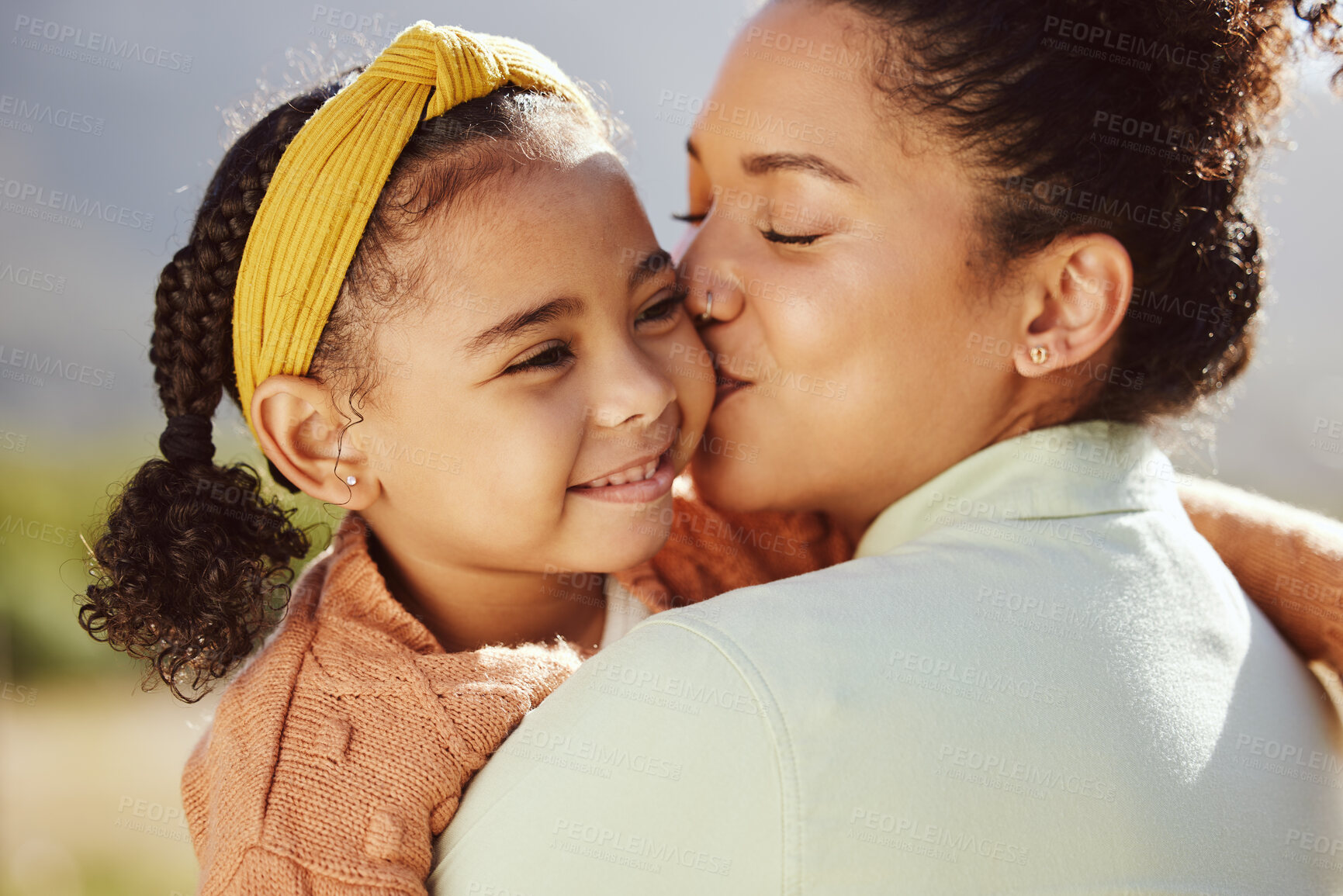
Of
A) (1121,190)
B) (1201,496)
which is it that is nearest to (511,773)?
(1121,190)

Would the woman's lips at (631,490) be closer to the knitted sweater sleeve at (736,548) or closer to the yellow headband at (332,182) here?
the knitted sweater sleeve at (736,548)

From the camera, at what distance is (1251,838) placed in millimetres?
1409

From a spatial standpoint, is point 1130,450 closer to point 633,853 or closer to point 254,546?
point 633,853

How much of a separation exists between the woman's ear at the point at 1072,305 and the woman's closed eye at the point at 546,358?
79 centimetres

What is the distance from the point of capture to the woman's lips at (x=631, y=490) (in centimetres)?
179

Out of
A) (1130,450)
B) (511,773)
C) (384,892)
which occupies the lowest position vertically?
(384,892)

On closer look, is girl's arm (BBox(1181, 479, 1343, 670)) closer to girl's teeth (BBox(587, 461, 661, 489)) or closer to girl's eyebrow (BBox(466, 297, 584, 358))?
girl's teeth (BBox(587, 461, 661, 489))

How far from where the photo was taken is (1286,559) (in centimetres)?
194

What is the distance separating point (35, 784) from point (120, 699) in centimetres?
54

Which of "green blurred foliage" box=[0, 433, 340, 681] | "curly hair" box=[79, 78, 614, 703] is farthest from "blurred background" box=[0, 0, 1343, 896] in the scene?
"curly hair" box=[79, 78, 614, 703]

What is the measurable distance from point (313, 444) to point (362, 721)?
561 millimetres

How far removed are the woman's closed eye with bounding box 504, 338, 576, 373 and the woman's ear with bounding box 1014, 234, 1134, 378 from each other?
79cm

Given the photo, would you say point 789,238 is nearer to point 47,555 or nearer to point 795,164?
point 795,164

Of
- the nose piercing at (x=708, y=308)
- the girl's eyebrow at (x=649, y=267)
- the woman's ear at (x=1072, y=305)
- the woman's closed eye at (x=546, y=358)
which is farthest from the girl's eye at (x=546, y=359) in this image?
the woman's ear at (x=1072, y=305)
